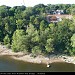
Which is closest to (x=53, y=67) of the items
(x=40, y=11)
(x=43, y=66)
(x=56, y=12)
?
(x=43, y=66)

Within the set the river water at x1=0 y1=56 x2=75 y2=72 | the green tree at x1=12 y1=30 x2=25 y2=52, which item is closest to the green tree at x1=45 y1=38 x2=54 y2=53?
the river water at x1=0 y1=56 x2=75 y2=72

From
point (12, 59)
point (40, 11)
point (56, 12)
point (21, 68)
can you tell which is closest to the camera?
point (21, 68)

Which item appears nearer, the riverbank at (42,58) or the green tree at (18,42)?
the riverbank at (42,58)

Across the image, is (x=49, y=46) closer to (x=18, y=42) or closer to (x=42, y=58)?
(x=42, y=58)

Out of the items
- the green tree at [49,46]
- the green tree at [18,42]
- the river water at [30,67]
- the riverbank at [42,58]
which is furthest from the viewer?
the green tree at [18,42]

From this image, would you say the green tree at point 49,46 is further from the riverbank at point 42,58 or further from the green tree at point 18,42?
the green tree at point 18,42

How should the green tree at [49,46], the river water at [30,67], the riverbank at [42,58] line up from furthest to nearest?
the green tree at [49,46] → the riverbank at [42,58] → the river water at [30,67]

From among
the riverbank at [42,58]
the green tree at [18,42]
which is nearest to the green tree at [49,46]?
the riverbank at [42,58]

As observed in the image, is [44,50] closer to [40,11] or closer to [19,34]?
[19,34]

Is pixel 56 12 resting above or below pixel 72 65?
above

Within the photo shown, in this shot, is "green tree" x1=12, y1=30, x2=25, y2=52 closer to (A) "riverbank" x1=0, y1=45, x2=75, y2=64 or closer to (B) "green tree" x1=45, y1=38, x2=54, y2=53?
(A) "riverbank" x1=0, y1=45, x2=75, y2=64
